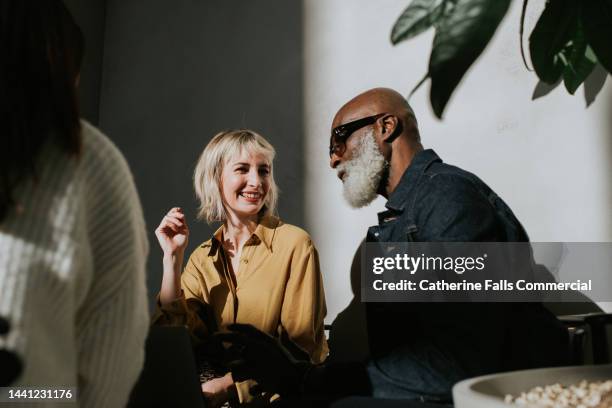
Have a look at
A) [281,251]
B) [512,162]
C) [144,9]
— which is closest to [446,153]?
[512,162]

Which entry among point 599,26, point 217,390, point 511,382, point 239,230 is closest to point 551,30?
point 599,26

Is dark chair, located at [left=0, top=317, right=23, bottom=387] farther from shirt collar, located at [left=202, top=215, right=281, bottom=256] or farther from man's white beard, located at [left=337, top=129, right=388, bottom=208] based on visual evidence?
shirt collar, located at [left=202, top=215, right=281, bottom=256]

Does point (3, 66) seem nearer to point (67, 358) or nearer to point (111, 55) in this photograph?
point (67, 358)

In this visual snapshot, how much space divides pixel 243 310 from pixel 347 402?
1146mm

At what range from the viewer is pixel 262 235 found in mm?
2377

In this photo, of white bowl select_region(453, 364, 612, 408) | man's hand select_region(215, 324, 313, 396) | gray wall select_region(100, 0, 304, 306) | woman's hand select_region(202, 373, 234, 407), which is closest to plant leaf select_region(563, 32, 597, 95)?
white bowl select_region(453, 364, 612, 408)

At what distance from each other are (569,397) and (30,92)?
63 centimetres

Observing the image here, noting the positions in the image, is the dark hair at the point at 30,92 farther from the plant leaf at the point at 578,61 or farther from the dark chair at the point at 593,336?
the dark chair at the point at 593,336

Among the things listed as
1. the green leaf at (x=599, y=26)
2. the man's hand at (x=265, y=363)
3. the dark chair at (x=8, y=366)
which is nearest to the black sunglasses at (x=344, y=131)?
the man's hand at (x=265, y=363)

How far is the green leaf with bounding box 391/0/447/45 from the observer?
68cm

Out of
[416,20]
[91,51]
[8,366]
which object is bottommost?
[8,366]

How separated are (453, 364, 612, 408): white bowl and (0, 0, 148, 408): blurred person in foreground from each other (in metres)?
0.38

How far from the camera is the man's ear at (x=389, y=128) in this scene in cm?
200

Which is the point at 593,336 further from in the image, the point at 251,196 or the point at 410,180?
the point at 251,196
